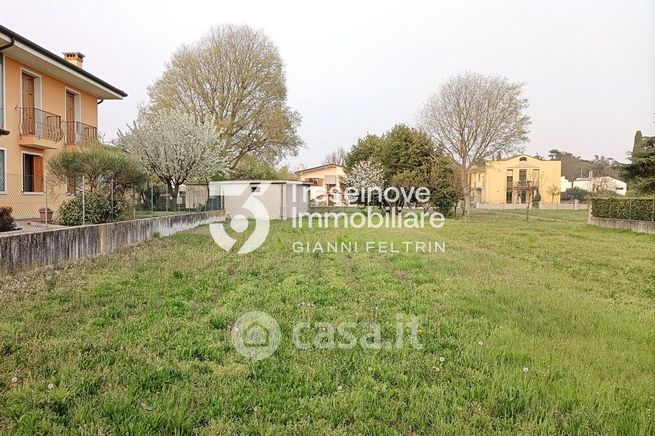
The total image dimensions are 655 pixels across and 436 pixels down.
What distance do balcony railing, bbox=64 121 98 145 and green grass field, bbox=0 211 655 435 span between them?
11.1m

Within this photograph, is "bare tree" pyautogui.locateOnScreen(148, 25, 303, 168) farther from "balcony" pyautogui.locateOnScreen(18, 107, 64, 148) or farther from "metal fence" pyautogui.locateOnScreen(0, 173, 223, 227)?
"metal fence" pyautogui.locateOnScreen(0, 173, 223, 227)

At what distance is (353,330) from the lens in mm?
4469

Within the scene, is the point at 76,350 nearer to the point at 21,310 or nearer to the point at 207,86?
the point at 21,310

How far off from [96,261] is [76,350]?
18.0 feet

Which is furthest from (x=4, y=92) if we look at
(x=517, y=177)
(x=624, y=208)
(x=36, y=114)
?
(x=517, y=177)

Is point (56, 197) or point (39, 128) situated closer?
point (56, 197)

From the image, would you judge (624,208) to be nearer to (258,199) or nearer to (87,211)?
(258,199)

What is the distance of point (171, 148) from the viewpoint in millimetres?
18500

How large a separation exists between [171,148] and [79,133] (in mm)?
3678

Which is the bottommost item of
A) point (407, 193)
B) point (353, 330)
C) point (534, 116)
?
point (353, 330)

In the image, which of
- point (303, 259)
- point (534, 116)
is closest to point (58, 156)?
point (303, 259)

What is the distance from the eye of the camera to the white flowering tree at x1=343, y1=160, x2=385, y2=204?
102ft

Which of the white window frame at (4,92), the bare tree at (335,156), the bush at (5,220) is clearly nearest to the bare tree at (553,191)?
the bare tree at (335,156)

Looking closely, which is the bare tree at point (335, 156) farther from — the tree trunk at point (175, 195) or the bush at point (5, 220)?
the bush at point (5, 220)
